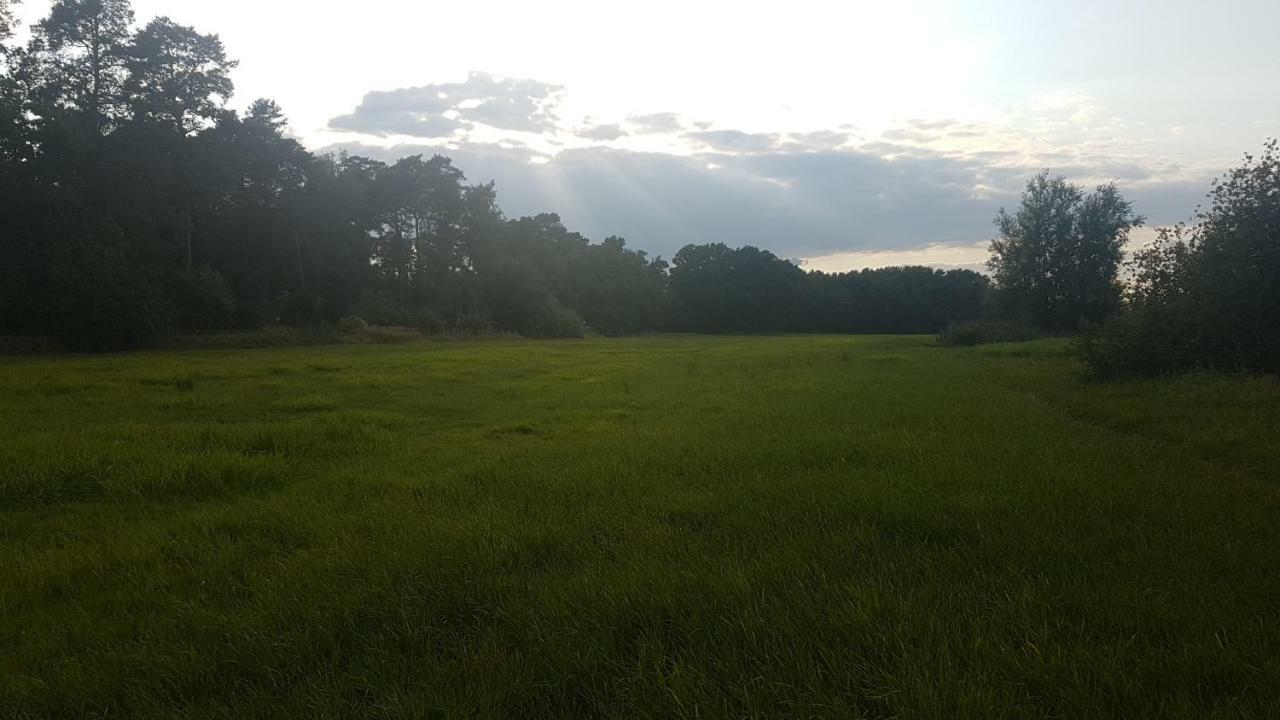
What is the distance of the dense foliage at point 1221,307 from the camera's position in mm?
13391

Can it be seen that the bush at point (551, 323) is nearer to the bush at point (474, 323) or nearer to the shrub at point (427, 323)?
the bush at point (474, 323)

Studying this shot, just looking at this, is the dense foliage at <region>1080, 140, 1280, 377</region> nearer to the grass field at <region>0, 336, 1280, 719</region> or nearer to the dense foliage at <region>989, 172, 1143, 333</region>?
the grass field at <region>0, 336, 1280, 719</region>

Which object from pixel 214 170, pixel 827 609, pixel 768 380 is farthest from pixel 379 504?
pixel 214 170

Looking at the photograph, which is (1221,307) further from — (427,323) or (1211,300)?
(427,323)

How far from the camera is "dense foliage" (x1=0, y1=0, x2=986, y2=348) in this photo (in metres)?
28.2

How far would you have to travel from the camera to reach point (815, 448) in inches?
276

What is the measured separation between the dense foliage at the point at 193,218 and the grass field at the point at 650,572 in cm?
2639

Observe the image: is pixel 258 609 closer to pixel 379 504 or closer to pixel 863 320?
pixel 379 504

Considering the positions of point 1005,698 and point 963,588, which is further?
point 963,588

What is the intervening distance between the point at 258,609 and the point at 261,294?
49.3 m

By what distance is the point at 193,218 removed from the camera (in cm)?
4122

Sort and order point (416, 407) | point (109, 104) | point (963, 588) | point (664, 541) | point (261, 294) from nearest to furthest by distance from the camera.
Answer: point (963, 588)
point (664, 541)
point (416, 407)
point (109, 104)
point (261, 294)

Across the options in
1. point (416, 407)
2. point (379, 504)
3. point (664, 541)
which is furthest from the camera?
point (416, 407)

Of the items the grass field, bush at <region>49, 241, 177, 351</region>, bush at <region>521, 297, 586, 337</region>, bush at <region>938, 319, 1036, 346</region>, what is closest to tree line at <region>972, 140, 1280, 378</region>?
the grass field
